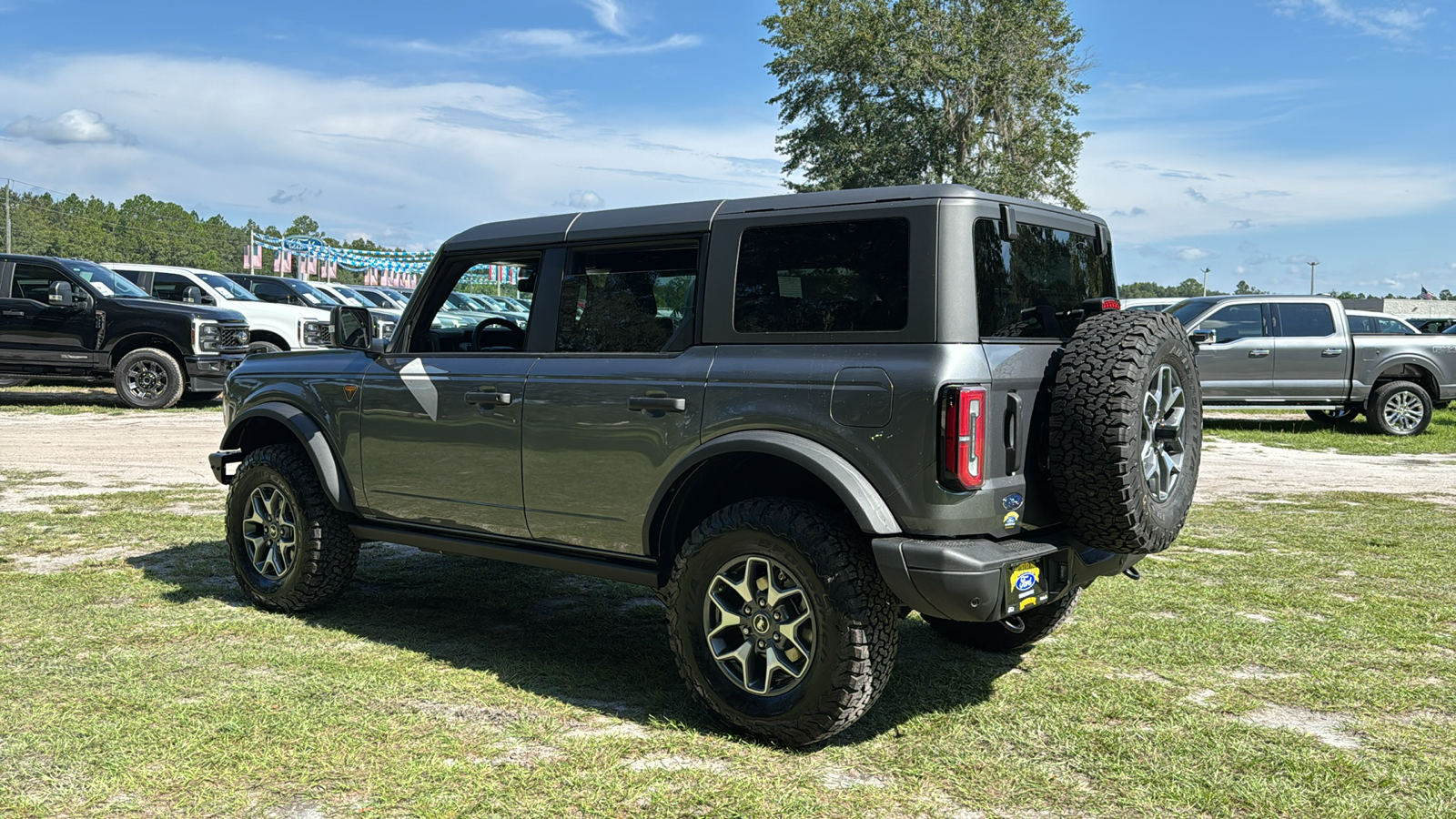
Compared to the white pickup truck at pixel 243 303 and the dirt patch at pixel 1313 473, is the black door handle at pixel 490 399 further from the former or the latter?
the white pickup truck at pixel 243 303

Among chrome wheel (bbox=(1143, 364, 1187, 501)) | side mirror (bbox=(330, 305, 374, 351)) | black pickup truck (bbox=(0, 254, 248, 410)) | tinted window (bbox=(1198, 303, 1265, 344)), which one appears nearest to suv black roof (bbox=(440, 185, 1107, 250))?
side mirror (bbox=(330, 305, 374, 351))

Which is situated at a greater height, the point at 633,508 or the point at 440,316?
the point at 440,316

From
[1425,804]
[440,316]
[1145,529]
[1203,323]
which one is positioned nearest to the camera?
[1425,804]

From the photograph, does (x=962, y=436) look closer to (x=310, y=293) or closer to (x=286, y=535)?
(x=286, y=535)

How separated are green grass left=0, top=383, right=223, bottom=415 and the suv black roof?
13.0 m

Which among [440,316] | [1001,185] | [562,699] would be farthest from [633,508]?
[1001,185]

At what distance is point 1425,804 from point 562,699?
2.99m

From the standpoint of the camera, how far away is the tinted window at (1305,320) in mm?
15805

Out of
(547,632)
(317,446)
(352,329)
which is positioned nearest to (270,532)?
(317,446)

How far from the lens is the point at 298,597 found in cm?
573

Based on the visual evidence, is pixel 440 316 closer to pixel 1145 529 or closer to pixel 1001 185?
pixel 1145 529

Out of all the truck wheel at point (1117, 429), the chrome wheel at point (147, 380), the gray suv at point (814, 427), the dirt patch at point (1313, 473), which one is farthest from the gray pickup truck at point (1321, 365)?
the chrome wheel at point (147, 380)

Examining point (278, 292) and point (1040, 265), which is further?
point (278, 292)

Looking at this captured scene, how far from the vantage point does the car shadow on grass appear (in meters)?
4.58
